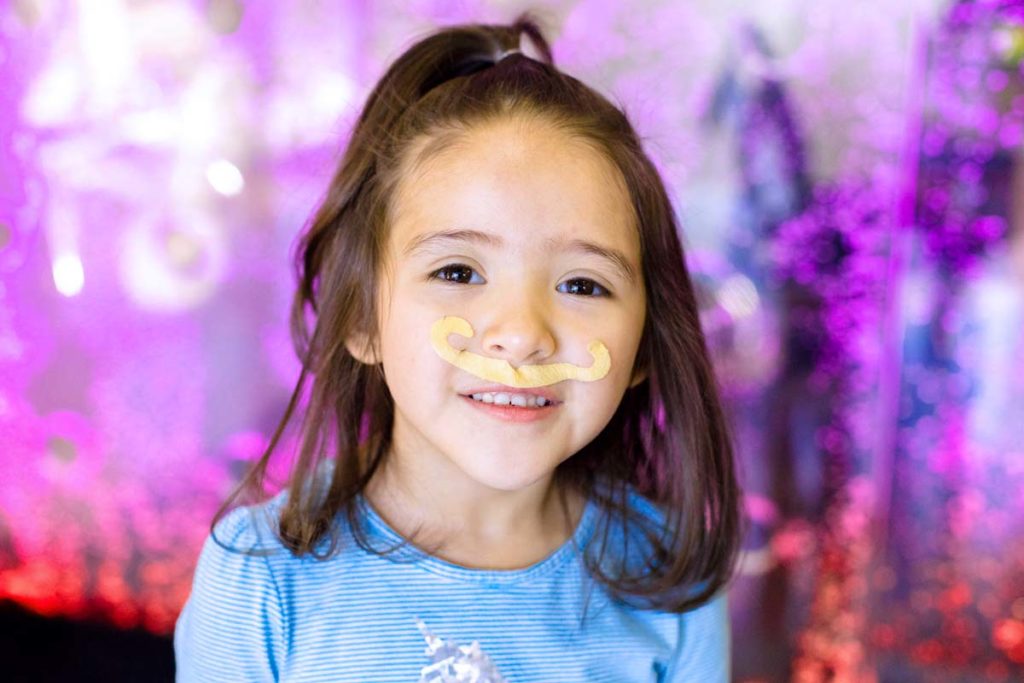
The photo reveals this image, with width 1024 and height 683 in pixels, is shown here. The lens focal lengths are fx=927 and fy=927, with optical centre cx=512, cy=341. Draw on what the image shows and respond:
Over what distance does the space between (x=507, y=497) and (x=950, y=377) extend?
3.27ft

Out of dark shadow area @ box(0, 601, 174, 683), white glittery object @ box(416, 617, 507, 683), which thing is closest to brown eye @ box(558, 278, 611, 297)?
white glittery object @ box(416, 617, 507, 683)

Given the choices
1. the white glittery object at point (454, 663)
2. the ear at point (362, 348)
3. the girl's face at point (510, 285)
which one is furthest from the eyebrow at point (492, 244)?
the white glittery object at point (454, 663)

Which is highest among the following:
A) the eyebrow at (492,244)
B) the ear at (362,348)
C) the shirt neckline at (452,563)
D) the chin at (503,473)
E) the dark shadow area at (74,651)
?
the eyebrow at (492,244)

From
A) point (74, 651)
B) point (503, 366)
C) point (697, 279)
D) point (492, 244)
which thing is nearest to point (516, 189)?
point (492, 244)

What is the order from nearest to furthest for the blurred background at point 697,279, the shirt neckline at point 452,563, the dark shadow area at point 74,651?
1. the shirt neckline at point 452,563
2. the blurred background at point 697,279
3. the dark shadow area at point 74,651

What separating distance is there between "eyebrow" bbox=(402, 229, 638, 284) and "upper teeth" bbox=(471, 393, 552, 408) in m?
0.14

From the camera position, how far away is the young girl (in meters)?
0.88

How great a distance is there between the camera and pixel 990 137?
61.2 inches

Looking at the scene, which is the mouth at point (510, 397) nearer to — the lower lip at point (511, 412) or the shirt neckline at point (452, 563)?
the lower lip at point (511, 412)

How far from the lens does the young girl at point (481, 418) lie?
2.90 ft

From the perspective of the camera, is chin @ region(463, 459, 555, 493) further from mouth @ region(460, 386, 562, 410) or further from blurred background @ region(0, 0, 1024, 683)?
blurred background @ region(0, 0, 1024, 683)

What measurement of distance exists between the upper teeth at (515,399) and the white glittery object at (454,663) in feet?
0.78

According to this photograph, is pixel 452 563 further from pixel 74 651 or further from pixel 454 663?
pixel 74 651

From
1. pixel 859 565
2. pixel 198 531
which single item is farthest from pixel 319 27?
pixel 859 565
